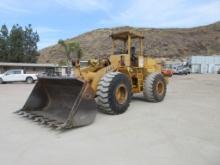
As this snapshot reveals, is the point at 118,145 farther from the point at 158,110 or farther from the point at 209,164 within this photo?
the point at 158,110

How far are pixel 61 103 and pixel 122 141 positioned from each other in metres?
3.15

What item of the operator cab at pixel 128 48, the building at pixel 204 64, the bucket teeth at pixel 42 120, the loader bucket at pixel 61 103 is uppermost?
the operator cab at pixel 128 48

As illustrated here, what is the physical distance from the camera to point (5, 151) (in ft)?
18.1

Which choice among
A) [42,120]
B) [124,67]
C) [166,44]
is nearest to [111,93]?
[124,67]

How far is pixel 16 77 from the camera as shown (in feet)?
96.0

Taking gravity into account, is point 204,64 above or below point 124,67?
below

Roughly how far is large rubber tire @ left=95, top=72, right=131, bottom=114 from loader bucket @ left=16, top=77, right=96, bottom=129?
63cm

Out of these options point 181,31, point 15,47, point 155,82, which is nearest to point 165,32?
point 181,31

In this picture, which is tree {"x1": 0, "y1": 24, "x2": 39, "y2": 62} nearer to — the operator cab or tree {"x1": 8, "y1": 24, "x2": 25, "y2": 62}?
tree {"x1": 8, "y1": 24, "x2": 25, "y2": 62}

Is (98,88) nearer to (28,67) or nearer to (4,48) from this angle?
(28,67)

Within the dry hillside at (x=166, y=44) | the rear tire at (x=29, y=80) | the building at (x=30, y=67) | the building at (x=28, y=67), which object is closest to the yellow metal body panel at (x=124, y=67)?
the rear tire at (x=29, y=80)

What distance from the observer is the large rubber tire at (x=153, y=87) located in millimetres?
10617

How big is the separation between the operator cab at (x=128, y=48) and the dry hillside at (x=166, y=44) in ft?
221

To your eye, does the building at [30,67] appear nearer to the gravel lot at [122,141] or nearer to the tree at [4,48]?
the tree at [4,48]
